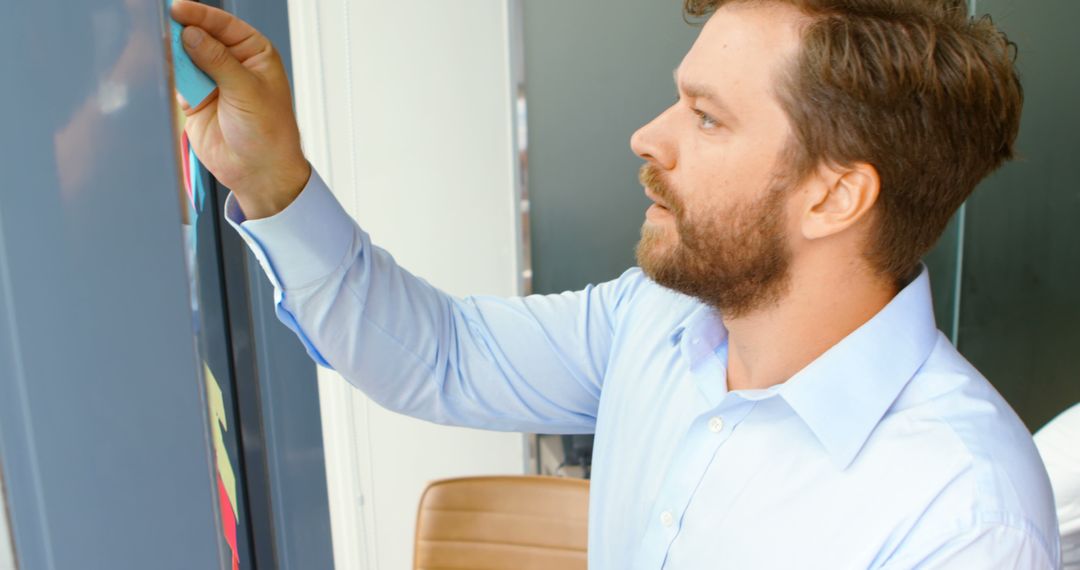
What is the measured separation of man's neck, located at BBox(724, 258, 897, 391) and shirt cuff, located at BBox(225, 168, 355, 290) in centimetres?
48

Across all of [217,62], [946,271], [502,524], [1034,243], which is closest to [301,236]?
[217,62]

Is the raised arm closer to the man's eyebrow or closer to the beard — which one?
the beard

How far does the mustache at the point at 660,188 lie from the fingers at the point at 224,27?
0.52 m

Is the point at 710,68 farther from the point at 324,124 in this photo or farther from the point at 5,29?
the point at 324,124

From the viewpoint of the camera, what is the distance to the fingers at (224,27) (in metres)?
0.56

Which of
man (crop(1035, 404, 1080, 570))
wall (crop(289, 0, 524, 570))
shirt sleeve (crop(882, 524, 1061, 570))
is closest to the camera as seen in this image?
shirt sleeve (crop(882, 524, 1061, 570))

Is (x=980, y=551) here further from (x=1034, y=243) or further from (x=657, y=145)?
(x=1034, y=243)

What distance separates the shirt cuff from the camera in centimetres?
79

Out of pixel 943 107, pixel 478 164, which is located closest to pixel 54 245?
pixel 943 107

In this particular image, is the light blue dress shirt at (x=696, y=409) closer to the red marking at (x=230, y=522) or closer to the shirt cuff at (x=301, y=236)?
the shirt cuff at (x=301, y=236)

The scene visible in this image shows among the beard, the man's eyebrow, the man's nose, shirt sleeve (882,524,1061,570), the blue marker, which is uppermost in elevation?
the blue marker

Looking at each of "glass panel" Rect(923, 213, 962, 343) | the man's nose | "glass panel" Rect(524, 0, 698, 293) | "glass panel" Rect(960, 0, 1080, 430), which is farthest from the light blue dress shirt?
"glass panel" Rect(960, 0, 1080, 430)

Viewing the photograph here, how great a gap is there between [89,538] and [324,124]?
195 cm

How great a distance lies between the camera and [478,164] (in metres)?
2.54
